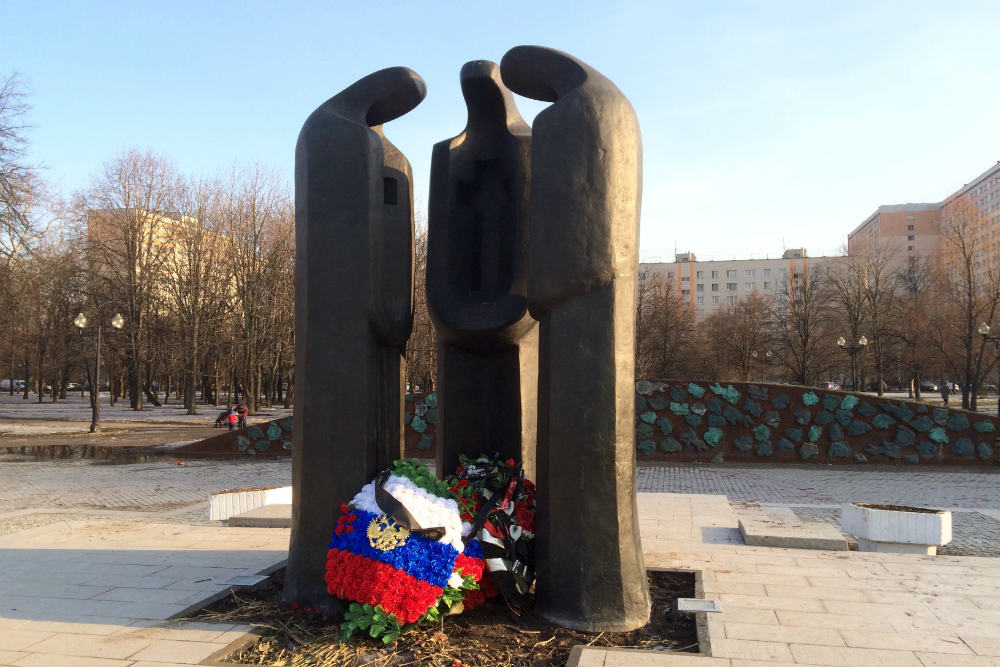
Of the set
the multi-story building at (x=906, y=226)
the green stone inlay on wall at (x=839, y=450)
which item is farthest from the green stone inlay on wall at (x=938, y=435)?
the multi-story building at (x=906, y=226)

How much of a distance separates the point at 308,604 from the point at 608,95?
399cm

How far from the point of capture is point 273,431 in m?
18.2

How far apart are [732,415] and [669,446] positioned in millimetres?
1487

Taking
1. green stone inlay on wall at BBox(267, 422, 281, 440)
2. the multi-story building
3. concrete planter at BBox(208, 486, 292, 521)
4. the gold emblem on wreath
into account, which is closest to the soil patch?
the gold emblem on wreath

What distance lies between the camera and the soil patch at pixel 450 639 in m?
4.26

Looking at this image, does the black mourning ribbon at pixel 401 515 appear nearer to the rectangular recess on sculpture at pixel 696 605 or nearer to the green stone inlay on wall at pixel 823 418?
the rectangular recess on sculpture at pixel 696 605

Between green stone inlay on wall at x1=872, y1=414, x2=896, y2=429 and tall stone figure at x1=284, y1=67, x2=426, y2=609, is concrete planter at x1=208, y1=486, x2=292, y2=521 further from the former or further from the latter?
green stone inlay on wall at x1=872, y1=414, x2=896, y2=429

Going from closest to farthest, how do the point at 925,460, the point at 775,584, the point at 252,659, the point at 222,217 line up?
the point at 252,659 → the point at 775,584 → the point at 925,460 → the point at 222,217

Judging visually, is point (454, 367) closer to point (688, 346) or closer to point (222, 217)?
point (222, 217)

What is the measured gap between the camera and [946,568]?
635 centimetres

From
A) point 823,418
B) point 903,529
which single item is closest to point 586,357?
point 903,529

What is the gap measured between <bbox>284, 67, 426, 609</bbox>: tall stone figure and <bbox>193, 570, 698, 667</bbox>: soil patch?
343 millimetres

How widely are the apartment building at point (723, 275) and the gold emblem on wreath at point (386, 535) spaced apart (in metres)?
80.4

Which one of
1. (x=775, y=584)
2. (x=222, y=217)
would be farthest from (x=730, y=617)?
(x=222, y=217)
